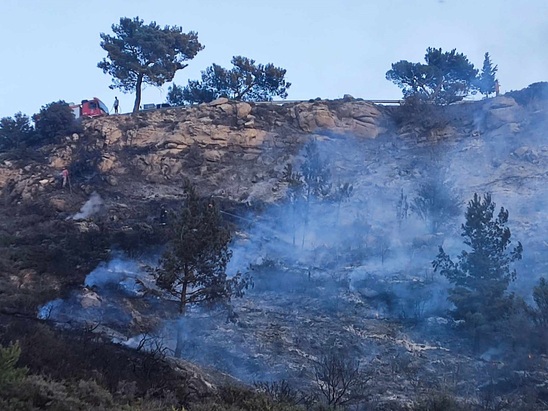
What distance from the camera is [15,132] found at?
43.6 metres

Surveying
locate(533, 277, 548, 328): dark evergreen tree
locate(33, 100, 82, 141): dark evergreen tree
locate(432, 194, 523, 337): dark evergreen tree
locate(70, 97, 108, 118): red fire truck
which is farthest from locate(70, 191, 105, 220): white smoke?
locate(533, 277, 548, 328): dark evergreen tree

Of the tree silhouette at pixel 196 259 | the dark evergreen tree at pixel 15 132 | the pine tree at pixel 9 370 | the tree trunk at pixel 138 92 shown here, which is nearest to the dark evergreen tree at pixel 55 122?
the dark evergreen tree at pixel 15 132

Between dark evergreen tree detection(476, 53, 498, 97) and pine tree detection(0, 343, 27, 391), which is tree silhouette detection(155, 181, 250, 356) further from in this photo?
dark evergreen tree detection(476, 53, 498, 97)

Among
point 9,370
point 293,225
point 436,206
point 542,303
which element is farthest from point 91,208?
point 9,370

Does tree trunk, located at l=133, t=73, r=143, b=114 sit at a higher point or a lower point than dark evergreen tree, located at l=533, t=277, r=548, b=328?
higher

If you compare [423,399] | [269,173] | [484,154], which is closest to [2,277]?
[423,399]

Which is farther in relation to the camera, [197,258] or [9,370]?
[197,258]

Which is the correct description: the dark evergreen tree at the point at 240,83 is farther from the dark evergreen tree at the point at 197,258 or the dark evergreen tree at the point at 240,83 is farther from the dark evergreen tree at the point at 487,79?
the dark evergreen tree at the point at 197,258

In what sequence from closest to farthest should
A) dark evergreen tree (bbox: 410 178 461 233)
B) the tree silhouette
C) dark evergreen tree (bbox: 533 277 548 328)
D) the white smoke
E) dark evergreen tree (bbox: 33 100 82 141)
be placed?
the tree silhouette < dark evergreen tree (bbox: 533 277 548 328) < dark evergreen tree (bbox: 410 178 461 233) < the white smoke < dark evergreen tree (bbox: 33 100 82 141)

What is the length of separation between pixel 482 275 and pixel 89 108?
31493 millimetres

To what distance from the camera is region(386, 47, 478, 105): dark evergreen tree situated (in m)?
49.4

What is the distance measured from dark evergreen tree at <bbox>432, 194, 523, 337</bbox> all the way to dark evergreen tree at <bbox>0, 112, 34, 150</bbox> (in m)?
28.4

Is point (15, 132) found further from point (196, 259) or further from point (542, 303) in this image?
point (542, 303)

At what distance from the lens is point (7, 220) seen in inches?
1292
